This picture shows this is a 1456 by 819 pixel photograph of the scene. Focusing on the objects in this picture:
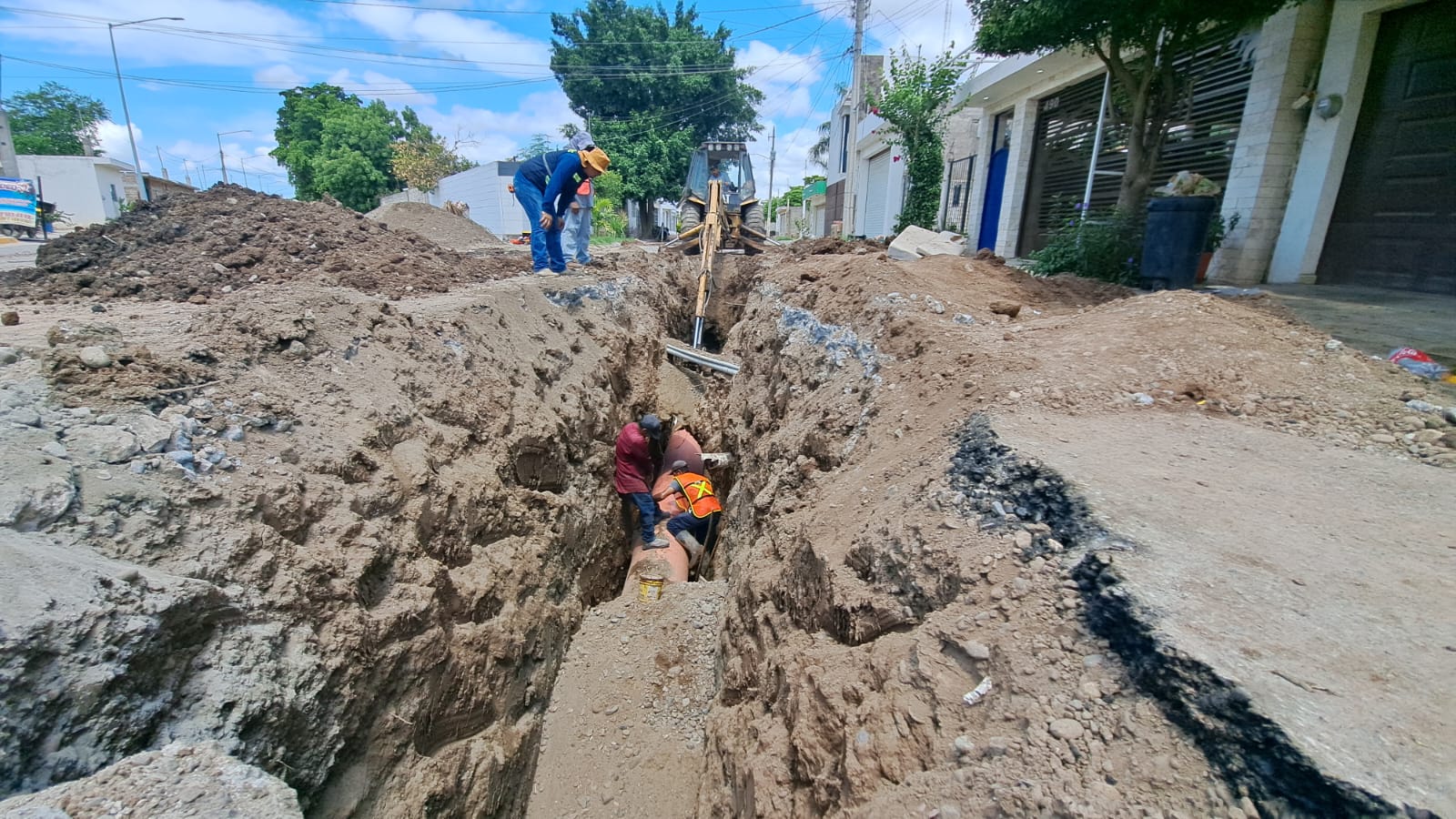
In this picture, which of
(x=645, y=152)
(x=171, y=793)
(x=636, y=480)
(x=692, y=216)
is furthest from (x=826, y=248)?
(x=645, y=152)

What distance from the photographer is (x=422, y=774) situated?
2.65 m

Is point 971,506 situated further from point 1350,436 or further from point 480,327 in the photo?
point 480,327

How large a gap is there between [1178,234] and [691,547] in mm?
5240

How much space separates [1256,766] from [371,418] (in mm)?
3594

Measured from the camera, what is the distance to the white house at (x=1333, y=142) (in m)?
5.14

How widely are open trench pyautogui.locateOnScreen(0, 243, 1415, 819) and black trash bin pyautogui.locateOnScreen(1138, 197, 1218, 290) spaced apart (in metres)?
2.70

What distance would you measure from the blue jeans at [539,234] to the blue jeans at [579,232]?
1.28m

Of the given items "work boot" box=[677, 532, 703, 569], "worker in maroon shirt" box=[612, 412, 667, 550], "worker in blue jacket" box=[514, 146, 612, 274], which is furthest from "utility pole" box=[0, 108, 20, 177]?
"work boot" box=[677, 532, 703, 569]

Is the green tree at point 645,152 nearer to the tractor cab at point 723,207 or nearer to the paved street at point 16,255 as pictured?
the tractor cab at point 723,207

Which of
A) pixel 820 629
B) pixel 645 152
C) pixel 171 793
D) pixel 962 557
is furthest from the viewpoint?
pixel 645 152

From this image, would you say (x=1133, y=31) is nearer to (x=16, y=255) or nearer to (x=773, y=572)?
(x=773, y=572)

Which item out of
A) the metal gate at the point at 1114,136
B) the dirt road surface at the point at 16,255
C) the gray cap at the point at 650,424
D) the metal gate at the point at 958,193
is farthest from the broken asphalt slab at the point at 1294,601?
the metal gate at the point at 958,193

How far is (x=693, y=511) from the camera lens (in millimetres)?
6371

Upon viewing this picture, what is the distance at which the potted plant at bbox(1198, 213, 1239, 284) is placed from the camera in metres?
6.25
